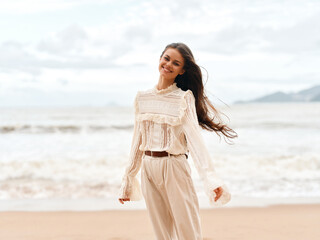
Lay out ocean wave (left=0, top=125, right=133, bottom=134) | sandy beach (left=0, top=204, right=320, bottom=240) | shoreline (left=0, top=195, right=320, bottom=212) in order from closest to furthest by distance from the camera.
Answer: sandy beach (left=0, top=204, right=320, bottom=240)
shoreline (left=0, top=195, right=320, bottom=212)
ocean wave (left=0, top=125, right=133, bottom=134)

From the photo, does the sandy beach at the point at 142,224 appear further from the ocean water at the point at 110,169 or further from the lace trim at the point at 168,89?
the lace trim at the point at 168,89

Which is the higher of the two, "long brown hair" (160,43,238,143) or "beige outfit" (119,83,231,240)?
"long brown hair" (160,43,238,143)

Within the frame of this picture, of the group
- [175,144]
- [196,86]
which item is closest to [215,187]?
[175,144]

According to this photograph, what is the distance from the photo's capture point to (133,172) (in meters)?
2.86

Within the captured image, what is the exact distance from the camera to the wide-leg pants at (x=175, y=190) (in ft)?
8.24

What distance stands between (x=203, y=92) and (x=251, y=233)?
254 centimetres

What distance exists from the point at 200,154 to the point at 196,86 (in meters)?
0.48

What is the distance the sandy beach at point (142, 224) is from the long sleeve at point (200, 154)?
7.31 ft

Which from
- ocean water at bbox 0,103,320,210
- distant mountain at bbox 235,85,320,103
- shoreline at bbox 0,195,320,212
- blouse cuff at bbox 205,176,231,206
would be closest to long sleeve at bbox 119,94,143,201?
blouse cuff at bbox 205,176,231,206

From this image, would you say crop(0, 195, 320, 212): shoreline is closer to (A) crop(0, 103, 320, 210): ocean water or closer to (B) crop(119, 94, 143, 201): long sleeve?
(A) crop(0, 103, 320, 210): ocean water

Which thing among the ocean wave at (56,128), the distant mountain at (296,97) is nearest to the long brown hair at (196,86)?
the ocean wave at (56,128)

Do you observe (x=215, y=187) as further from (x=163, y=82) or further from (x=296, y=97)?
(x=296, y=97)

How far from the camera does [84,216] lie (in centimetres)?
529

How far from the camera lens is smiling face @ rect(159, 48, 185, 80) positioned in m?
2.58
